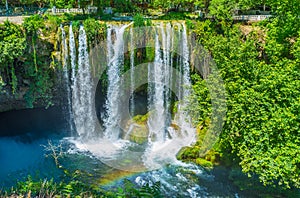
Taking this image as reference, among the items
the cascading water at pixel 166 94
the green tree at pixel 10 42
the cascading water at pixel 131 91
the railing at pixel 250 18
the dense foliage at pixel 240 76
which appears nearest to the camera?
the dense foliage at pixel 240 76

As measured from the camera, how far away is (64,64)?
18969 mm

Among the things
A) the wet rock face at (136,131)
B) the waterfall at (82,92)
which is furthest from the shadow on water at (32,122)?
the wet rock face at (136,131)

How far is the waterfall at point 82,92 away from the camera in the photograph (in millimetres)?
18656

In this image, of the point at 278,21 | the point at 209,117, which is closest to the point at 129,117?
the point at 209,117

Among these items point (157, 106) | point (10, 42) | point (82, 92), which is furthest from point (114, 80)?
point (10, 42)

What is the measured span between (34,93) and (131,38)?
6486 millimetres

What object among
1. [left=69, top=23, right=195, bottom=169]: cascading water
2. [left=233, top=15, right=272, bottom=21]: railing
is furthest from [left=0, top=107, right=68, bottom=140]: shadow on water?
[left=233, top=15, right=272, bottom=21]: railing

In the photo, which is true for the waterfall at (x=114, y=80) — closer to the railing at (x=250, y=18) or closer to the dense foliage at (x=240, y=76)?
the dense foliage at (x=240, y=76)

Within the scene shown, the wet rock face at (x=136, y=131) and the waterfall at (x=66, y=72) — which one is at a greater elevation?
the waterfall at (x=66, y=72)

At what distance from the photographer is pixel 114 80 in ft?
64.6

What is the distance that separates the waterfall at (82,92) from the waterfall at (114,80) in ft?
3.36

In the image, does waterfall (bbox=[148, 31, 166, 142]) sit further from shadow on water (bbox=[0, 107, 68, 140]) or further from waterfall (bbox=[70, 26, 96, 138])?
shadow on water (bbox=[0, 107, 68, 140])

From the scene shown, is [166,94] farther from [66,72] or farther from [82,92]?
[66,72]

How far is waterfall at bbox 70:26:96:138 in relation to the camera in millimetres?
18656
